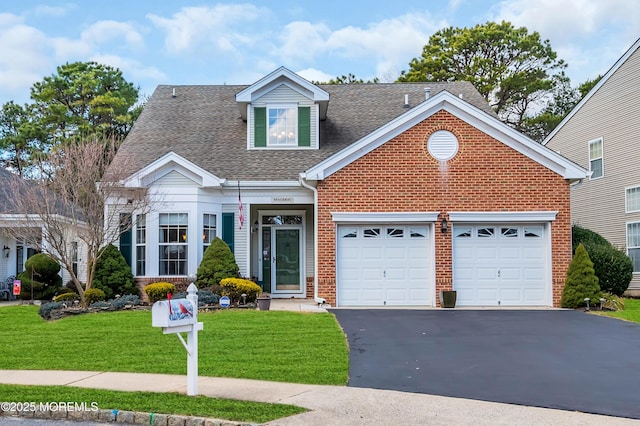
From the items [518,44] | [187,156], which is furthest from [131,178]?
[518,44]

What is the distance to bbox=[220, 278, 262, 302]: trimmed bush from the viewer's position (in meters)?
16.4

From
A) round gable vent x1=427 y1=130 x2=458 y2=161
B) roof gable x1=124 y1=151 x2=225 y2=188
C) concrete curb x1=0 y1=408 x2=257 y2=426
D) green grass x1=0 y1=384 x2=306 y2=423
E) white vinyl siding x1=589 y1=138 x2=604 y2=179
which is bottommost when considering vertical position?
concrete curb x1=0 y1=408 x2=257 y2=426

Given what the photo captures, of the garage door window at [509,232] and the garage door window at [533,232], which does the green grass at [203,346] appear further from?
the garage door window at [533,232]

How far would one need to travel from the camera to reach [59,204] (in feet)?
59.9

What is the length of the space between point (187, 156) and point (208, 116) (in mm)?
3159

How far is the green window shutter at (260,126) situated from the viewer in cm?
2083

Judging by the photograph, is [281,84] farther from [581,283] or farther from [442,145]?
[581,283]

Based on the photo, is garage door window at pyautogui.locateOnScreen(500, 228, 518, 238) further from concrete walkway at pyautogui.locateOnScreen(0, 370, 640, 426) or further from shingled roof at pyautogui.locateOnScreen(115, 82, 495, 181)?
concrete walkway at pyautogui.locateOnScreen(0, 370, 640, 426)

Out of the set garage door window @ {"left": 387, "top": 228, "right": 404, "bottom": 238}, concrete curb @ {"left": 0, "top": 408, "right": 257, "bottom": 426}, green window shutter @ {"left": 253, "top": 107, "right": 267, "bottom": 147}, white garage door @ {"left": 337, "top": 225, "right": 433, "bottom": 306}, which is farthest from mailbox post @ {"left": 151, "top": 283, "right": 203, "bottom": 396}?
green window shutter @ {"left": 253, "top": 107, "right": 267, "bottom": 147}

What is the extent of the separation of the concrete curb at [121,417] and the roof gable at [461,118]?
10.9 metres

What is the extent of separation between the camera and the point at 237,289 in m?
16.4

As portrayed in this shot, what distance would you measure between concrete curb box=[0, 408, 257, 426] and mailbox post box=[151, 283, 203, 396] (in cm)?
84

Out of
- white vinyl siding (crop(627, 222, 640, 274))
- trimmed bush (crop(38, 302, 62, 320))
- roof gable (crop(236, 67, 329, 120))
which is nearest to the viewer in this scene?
trimmed bush (crop(38, 302, 62, 320))

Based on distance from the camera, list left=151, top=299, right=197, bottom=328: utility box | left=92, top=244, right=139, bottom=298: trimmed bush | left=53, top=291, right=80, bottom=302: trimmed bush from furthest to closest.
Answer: left=92, top=244, right=139, bottom=298: trimmed bush < left=53, top=291, right=80, bottom=302: trimmed bush < left=151, top=299, right=197, bottom=328: utility box
